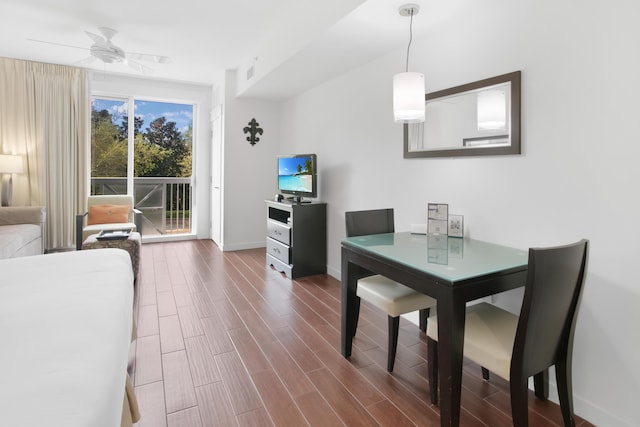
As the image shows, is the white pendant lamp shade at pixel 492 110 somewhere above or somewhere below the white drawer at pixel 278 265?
above

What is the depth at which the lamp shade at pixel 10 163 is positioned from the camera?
423 cm

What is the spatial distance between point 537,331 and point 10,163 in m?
5.65

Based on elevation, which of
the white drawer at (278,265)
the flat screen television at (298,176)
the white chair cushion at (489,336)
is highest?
the flat screen television at (298,176)

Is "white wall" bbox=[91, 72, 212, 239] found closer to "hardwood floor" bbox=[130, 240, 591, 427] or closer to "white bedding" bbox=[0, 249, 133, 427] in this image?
"hardwood floor" bbox=[130, 240, 591, 427]

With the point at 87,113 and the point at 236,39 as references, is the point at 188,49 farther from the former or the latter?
the point at 87,113

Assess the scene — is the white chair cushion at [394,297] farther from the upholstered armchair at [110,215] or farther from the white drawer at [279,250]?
the upholstered armchair at [110,215]

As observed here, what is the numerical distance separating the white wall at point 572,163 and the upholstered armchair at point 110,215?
364cm

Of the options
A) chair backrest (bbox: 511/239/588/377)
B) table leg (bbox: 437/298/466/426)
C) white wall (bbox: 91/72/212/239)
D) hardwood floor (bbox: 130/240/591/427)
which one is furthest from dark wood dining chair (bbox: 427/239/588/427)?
white wall (bbox: 91/72/212/239)

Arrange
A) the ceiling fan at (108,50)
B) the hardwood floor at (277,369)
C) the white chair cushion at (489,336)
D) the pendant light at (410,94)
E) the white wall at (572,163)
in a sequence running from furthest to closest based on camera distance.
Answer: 1. the ceiling fan at (108,50)
2. the pendant light at (410,94)
3. the hardwood floor at (277,369)
4. the white wall at (572,163)
5. the white chair cushion at (489,336)

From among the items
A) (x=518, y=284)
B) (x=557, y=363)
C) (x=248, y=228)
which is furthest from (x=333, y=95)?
(x=557, y=363)

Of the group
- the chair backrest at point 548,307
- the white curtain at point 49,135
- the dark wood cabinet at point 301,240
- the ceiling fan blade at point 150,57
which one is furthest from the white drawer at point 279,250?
the white curtain at point 49,135

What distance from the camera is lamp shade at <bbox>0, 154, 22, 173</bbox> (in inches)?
166

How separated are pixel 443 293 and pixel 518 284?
0.46 meters

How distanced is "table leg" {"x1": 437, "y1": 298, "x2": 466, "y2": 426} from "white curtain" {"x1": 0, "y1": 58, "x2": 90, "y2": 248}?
5.29 metres
